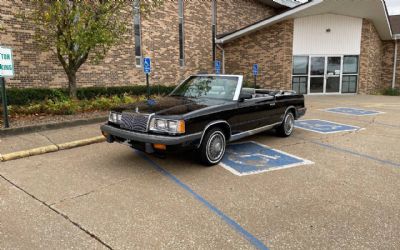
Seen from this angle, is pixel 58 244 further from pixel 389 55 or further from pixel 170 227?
pixel 389 55

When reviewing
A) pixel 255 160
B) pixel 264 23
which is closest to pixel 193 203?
pixel 255 160

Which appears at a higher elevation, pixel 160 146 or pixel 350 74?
pixel 350 74

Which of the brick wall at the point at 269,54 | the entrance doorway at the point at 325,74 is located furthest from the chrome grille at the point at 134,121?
the entrance doorway at the point at 325,74

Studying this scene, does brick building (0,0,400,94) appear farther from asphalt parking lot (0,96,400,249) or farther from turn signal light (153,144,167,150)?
turn signal light (153,144,167,150)

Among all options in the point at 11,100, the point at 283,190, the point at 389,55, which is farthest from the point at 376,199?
the point at 389,55

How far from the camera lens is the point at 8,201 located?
12.1 feet

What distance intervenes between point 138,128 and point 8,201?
1.87 meters

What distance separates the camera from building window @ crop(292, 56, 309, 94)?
17797 millimetres

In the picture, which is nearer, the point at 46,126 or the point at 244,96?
the point at 244,96

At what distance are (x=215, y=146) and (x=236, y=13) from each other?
56.9 feet

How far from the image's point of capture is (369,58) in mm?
18516

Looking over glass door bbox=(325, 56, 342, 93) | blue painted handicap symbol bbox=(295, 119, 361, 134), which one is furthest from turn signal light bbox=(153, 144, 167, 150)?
glass door bbox=(325, 56, 342, 93)

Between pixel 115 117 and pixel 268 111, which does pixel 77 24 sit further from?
pixel 268 111

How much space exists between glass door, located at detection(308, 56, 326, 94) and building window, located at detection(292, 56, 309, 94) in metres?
0.37
